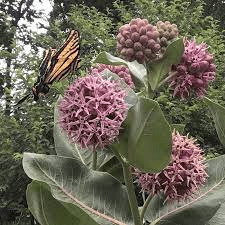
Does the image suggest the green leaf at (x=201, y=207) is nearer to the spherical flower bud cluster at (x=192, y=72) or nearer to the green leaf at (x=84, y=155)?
the green leaf at (x=84, y=155)

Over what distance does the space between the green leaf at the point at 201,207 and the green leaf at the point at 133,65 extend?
32cm

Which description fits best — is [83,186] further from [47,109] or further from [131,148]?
[47,109]

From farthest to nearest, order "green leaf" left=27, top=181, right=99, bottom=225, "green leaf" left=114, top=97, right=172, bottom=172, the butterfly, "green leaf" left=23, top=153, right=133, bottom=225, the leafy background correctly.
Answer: the leafy background, the butterfly, "green leaf" left=23, top=153, right=133, bottom=225, "green leaf" left=27, top=181, right=99, bottom=225, "green leaf" left=114, top=97, right=172, bottom=172

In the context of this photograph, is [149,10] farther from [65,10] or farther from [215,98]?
[65,10]

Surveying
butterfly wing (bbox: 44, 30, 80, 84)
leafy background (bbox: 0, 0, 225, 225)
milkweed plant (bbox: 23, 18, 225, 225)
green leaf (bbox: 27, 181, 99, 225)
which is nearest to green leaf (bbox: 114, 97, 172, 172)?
milkweed plant (bbox: 23, 18, 225, 225)

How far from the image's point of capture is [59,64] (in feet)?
5.21

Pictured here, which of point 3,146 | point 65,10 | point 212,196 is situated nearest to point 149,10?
point 3,146

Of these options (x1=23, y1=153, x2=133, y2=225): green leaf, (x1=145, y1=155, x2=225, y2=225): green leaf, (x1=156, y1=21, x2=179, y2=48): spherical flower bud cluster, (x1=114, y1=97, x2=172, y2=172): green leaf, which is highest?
(x1=156, y1=21, x2=179, y2=48): spherical flower bud cluster

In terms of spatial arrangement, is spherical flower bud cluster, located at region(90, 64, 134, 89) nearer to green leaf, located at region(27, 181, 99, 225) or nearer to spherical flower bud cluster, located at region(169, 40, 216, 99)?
spherical flower bud cluster, located at region(169, 40, 216, 99)

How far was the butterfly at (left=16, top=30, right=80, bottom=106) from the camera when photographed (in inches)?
62.7

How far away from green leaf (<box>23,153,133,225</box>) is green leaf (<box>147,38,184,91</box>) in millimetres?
292

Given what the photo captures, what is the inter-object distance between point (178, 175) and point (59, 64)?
48 cm

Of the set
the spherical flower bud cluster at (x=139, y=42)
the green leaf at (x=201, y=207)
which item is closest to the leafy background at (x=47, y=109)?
the green leaf at (x=201, y=207)

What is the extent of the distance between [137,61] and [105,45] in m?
5.68
